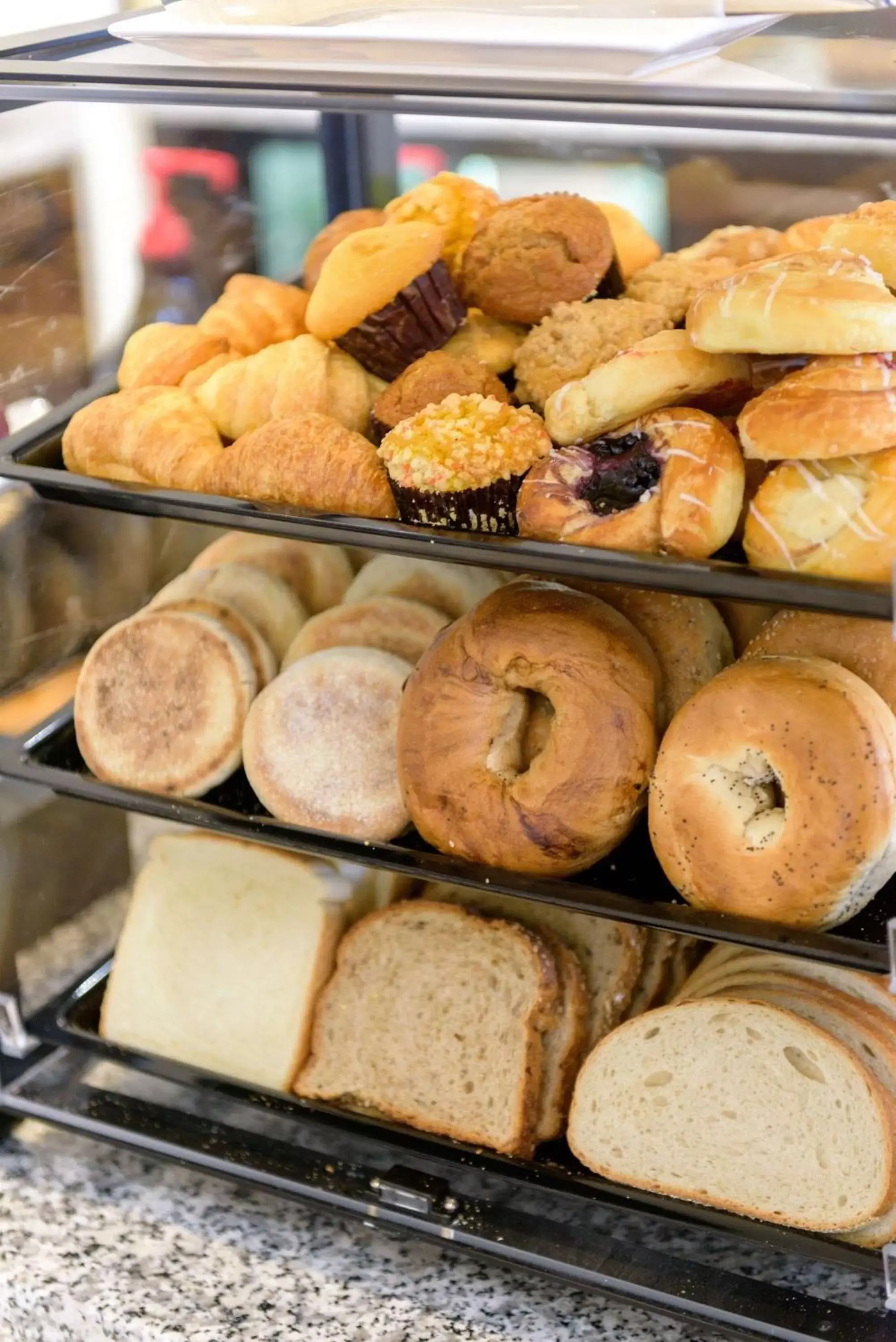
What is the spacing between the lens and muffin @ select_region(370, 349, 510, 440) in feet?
4.39

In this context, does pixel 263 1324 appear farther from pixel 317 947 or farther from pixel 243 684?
pixel 243 684

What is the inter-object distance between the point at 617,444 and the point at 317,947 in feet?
2.22

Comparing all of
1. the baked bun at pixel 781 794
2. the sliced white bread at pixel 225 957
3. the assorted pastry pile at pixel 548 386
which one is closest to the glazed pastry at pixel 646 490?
the assorted pastry pile at pixel 548 386

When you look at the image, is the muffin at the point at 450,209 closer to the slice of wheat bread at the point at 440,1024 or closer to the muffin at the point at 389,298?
the muffin at the point at 389,298

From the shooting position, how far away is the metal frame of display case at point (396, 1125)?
3.44 feet

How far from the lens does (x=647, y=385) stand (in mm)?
1157

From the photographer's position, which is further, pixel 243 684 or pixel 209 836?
pixel 209 836

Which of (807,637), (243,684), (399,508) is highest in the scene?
(399,508)

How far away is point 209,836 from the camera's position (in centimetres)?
169

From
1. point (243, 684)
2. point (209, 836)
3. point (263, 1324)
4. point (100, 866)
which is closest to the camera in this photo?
point (263, 1324)

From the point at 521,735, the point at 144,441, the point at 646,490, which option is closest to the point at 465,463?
the point at 646,490

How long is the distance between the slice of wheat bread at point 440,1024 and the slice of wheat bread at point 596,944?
36 millimetres

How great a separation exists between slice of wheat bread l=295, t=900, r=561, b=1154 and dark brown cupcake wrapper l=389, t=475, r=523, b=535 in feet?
1.53

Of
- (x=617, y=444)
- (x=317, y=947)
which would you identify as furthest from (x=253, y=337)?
(x=317, y=947)
